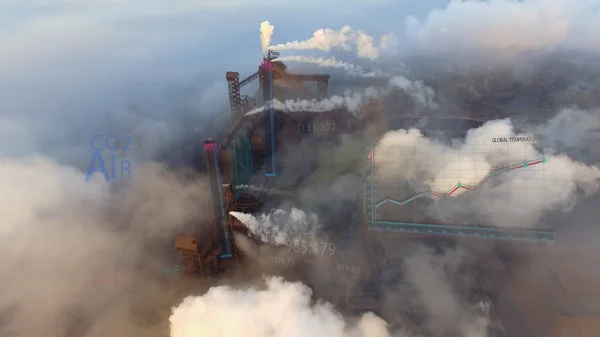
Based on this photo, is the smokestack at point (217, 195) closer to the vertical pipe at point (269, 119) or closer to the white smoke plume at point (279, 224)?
the white smoke plume at point (279, 224)

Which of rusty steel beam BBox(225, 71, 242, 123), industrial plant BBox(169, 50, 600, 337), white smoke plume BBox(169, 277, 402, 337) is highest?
rusty steel beam BBox(225, 71, 242, 123)

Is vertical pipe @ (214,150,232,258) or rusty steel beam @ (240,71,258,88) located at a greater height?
rusty steel beam @ (240,71,258,88)

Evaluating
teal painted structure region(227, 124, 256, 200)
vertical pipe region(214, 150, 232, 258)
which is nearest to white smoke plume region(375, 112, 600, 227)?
teal painted structure region(227, 124, 256, 200)

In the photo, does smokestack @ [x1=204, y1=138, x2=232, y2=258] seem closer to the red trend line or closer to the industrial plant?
the industrial plant

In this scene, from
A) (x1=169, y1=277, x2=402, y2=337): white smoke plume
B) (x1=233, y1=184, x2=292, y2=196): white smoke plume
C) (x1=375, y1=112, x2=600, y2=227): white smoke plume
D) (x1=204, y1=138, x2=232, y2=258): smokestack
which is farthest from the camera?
(x1=233, y1=184, x2=292, y2=196): white smoke plume
